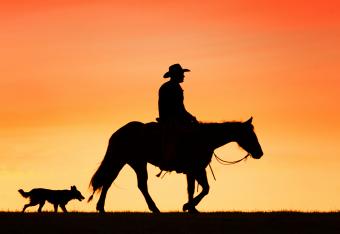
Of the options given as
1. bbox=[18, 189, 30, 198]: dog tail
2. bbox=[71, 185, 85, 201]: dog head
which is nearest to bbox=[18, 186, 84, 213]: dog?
bbox=[18, 189, 30, 198]: dog tail

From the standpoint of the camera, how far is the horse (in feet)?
80.1

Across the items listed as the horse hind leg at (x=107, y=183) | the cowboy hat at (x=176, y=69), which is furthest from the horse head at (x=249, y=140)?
the horse hind leg at (x=107, y=183)

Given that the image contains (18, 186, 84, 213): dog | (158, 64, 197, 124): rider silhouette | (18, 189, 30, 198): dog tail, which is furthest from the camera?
(18, 189, 30, 198): dog tail

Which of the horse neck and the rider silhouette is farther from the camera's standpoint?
the horse neck

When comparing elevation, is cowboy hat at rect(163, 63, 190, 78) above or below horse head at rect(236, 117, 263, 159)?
above

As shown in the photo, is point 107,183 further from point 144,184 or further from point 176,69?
point 176,69

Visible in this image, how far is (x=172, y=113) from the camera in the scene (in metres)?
24.4

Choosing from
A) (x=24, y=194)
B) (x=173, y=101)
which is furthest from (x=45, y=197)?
(x=173, y=101)

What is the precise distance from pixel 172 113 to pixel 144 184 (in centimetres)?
213

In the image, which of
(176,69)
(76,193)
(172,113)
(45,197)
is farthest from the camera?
(76,193)
